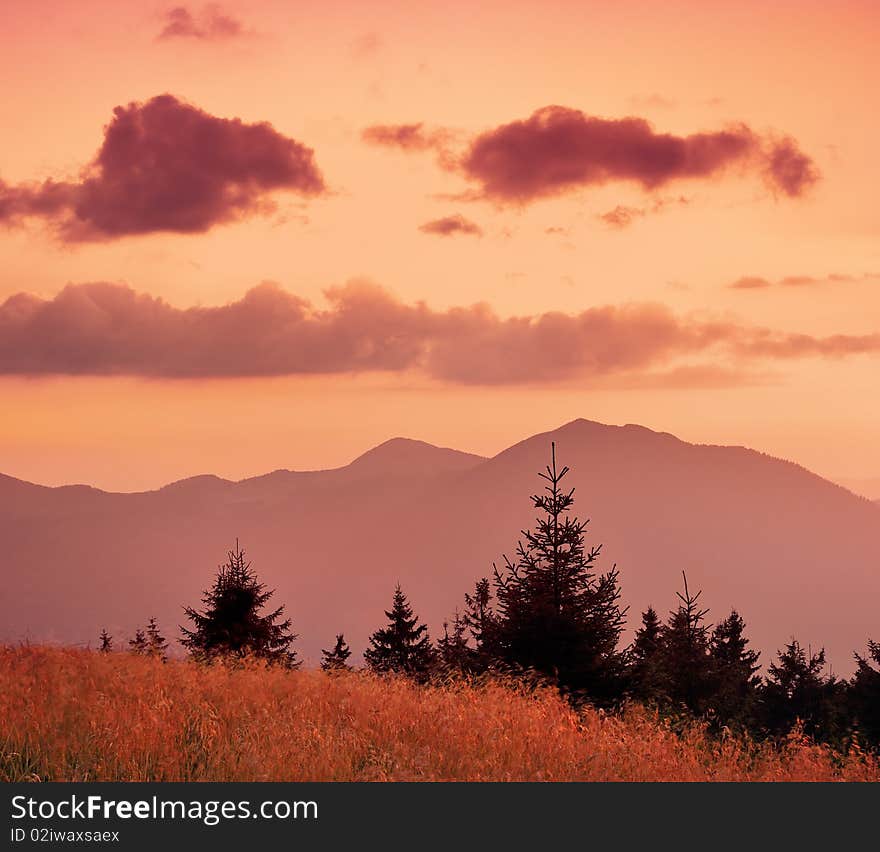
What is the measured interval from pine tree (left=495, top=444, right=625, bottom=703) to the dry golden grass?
4.54 meters

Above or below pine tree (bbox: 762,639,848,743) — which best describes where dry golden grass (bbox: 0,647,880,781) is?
above

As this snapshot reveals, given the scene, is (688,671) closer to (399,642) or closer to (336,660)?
(336,660)

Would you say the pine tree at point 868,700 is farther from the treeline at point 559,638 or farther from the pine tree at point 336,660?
the pine tree at point 336,660

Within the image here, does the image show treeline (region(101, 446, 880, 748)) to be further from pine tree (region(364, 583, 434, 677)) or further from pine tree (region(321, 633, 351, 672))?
pine tree (region(364, 583, 434, 677))

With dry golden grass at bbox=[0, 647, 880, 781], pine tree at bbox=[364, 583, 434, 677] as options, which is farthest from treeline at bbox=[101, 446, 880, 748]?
pine tree at bbox=[364, 583, 434, 677]

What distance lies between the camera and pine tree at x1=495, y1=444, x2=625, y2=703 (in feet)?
55.9

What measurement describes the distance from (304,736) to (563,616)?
9.26m

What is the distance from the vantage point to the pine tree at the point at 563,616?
1705 centimetres

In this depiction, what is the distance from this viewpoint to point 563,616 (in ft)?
57.7

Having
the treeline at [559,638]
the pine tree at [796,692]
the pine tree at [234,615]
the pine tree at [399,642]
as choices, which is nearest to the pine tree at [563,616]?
the treeline at [559,638]

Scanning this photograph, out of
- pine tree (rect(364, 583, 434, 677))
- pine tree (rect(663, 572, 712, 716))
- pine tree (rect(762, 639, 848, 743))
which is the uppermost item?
pine tree (rect(663, 572, 712, 716))

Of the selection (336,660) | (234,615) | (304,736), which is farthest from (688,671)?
(304,736)
